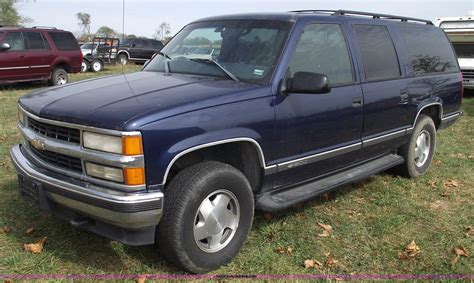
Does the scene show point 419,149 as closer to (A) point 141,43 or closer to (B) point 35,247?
(B) point 35,247

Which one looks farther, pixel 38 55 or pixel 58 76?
pixel 58 76

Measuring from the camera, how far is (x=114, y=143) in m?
2.83

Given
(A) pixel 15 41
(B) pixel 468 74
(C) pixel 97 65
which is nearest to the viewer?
(B) pixel 468 74

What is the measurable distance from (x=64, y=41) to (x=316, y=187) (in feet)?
43.6

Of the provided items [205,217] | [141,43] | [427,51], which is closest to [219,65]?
[205,217]

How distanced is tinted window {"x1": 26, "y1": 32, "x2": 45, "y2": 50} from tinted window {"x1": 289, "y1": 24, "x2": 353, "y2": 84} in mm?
12116

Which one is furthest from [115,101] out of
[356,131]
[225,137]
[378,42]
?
[378,42]

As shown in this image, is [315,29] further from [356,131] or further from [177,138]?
[177,138]

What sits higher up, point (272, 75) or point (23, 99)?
point (272, 75)

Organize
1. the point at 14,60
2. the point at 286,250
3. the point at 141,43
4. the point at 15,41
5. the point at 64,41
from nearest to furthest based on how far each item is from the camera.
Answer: the point at 286,250 → the point at 14,60 → the point at 15,41 → the point at 64,41 → the point at 141,43

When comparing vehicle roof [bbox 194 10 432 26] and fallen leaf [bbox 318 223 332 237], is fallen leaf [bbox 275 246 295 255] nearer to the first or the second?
fallen leaf [bbox 318 223 332 237]

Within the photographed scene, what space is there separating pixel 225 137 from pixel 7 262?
1801 mm

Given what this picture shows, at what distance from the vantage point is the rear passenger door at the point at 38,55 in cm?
1401

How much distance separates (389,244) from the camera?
3941 millimetres
